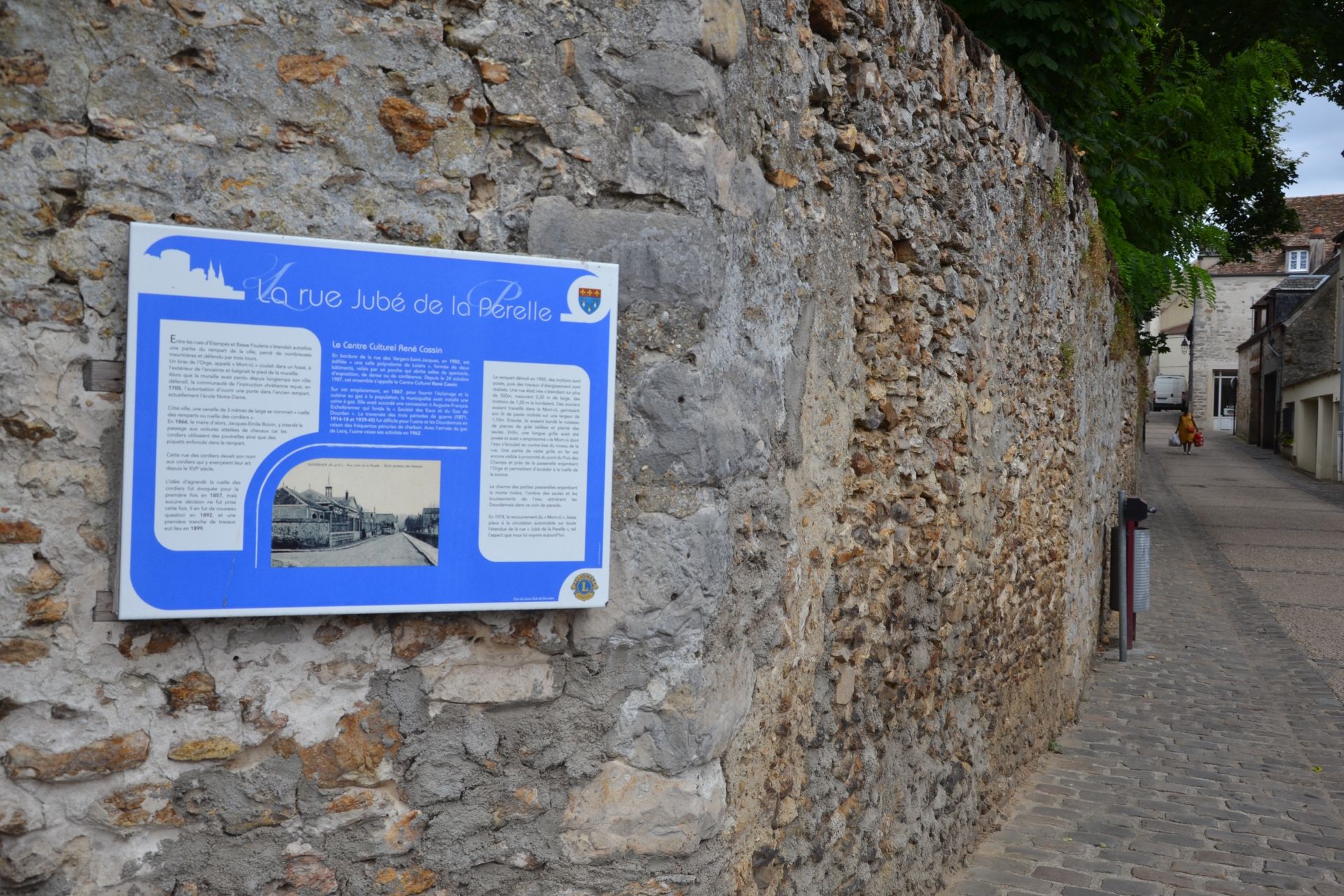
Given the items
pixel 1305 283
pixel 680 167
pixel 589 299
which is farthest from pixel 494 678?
pixel 1305 283

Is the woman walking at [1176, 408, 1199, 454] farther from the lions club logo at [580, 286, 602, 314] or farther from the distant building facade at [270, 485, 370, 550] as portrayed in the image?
the distant building facade at [270, 485, 370, 550]

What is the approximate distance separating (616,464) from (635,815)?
77 cm

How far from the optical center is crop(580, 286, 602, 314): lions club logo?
2.46 metres

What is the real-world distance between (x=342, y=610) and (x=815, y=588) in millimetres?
1452

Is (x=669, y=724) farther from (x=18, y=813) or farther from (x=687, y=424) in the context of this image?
(x=18, y=813)

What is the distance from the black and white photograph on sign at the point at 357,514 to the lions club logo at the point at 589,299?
0.46 meters

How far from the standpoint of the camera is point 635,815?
253 cm

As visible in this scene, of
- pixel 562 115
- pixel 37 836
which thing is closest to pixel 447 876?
pixel 37 836

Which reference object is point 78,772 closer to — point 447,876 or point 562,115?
point 447,876

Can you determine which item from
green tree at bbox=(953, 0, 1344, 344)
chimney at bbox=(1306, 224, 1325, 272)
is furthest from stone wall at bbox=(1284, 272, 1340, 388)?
green tree at bbox=(953, 0, 1344, 344)

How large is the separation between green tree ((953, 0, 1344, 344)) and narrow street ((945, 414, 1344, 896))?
312 cm

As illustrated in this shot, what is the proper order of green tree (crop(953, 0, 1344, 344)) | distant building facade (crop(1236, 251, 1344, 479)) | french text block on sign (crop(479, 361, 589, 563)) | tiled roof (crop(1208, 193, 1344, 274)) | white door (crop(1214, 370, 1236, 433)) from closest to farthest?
french text block on sign (crop(479, 361, 589, 563)) → green tree (crop(953, 0, 1344, 344)) → distant building facade (crop(1236, 251, 1344, 479)) → tiled roof (crop(1208, 193, 1344, 274)) → white door (crop(1214, 370, 1236, 433))

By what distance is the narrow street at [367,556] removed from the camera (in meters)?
2.26

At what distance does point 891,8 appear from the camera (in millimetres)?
3625
